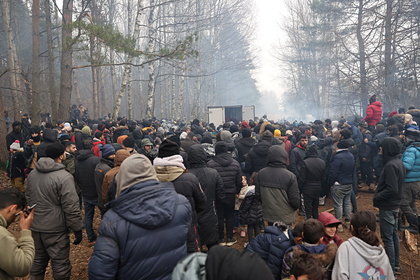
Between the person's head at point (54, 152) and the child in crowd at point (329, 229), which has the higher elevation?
the person's head at point (54, 152)

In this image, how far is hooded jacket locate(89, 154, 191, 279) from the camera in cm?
190

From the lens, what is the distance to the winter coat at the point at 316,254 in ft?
8.66

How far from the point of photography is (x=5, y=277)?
214 centimetres

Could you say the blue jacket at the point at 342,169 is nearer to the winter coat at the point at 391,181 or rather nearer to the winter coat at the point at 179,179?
the winter coat at the point at 391,181

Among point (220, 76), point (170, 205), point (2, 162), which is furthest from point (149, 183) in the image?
point (220, 76)

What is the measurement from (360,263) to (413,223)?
3861mm

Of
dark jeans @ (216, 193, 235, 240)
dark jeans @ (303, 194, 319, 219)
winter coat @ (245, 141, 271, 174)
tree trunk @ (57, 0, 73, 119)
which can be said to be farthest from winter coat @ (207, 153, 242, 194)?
tree trunk @ (57, 0, 73, 119)

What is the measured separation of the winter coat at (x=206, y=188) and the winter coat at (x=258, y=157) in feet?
6.50

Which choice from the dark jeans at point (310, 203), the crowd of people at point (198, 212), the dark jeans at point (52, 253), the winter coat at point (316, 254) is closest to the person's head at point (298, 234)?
the crowd of people at point (198, 212)

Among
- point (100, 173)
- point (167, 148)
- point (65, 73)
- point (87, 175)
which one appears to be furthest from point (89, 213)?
point (65, 73)

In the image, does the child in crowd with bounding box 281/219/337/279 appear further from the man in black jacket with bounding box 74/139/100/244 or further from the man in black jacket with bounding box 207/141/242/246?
the man in black jacket with bounding box 74/139/100/244

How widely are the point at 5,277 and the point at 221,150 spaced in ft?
11.9

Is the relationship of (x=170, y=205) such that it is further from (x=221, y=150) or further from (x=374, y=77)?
(x=374, y=77)

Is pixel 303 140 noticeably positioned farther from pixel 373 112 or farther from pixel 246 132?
pixel 373 112
